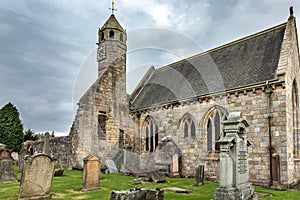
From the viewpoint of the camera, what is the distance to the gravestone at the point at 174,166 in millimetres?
15617

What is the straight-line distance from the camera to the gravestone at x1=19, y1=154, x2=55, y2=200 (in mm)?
8508

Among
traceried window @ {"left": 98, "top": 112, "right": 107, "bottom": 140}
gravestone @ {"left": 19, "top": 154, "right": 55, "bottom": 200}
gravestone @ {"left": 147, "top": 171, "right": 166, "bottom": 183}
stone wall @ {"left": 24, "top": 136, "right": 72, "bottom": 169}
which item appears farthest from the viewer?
stone wall @ {"left": 24, "top": 136, "right": 72, "bottom": 169}

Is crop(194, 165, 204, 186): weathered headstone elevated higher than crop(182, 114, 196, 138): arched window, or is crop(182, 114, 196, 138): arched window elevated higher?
crop(182, 114, 196, 138): arched window

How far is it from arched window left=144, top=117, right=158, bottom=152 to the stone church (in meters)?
0.07

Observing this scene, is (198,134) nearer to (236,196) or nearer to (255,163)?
(255,163)

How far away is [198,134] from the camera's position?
620 inches

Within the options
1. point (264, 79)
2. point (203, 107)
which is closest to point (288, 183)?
point (264, 79)

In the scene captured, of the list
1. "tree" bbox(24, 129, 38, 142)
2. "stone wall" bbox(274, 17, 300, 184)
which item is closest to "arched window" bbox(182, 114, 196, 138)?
"stone wall" bbox(274, 17, 300, 184)

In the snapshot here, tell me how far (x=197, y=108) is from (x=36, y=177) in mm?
10168

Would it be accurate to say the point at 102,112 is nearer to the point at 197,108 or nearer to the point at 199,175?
the point at 197,108

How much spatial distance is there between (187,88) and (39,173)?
11408 millimetres

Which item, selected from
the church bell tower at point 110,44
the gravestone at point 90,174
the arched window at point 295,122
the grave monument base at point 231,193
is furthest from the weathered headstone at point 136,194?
the church bell tower at point 110,44

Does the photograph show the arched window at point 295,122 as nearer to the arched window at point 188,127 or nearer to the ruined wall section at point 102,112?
the arched window at point 188,127

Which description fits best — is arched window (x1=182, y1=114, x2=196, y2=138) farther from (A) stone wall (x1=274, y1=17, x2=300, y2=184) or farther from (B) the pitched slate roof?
(A) stone wall (x1=274, y1=17, x2=300, y2=184)
